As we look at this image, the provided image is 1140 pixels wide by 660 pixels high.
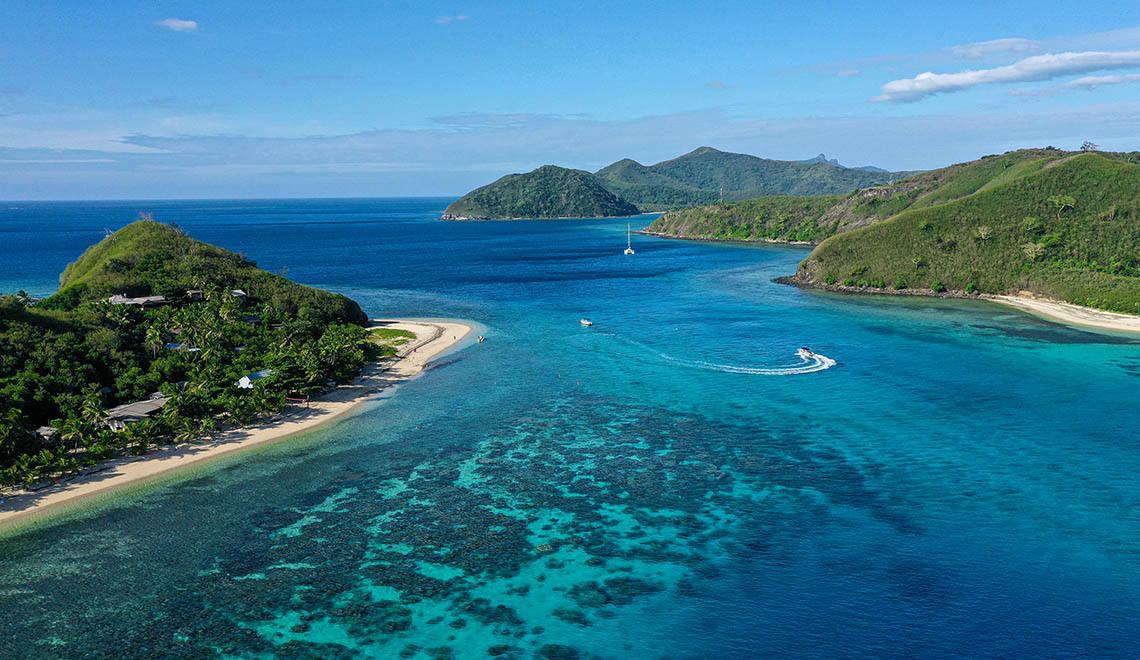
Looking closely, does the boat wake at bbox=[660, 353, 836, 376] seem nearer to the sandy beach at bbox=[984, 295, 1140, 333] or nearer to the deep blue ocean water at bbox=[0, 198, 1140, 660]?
the deep blue ocean water at bbox=[0, 198, 1140, 660]

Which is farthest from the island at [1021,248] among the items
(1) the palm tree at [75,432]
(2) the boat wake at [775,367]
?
(1) the palm tree at [75,432]

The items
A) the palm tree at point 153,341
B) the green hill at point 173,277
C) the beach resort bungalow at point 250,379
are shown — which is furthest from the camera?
the green hill at point 173,277

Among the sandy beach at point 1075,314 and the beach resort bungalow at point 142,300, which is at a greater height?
the beach resort bungalow at point 142,300

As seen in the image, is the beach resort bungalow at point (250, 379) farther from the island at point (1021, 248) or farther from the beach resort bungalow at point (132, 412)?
the island at point (1021, 248)

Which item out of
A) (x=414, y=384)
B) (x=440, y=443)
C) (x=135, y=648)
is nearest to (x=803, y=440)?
(x=440, y=443)

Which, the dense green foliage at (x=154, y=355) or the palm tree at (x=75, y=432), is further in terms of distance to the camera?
the dense green foliage at (x=154, y=355)

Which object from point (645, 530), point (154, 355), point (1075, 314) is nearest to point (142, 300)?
point (154, 355)

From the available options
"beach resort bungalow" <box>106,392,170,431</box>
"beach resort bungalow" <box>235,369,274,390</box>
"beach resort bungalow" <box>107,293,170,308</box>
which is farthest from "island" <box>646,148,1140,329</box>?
"beach resort bungalow" <box>106,392,170,431</box>
